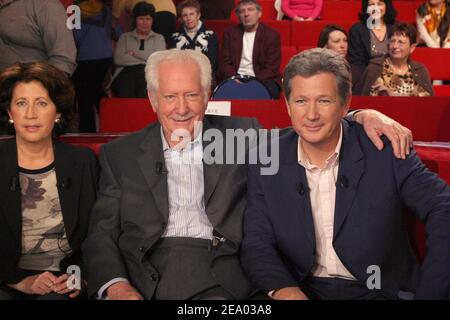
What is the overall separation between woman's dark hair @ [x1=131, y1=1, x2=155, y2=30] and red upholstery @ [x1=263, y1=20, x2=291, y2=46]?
55.0 inches

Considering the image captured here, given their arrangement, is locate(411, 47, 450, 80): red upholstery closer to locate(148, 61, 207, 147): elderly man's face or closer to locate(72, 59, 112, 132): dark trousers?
locate(72, 59, 112, 132): dark trousers

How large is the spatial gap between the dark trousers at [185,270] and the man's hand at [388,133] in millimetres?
560

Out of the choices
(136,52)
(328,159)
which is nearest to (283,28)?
(136,52)

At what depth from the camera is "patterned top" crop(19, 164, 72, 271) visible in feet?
7.04

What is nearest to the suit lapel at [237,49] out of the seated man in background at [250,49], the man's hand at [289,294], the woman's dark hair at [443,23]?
the seated man in background at [250,49]

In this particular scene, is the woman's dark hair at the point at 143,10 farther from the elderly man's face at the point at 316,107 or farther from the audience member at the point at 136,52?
the elderly man's face at the point at 316,107

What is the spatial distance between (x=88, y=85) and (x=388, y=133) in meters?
2.64

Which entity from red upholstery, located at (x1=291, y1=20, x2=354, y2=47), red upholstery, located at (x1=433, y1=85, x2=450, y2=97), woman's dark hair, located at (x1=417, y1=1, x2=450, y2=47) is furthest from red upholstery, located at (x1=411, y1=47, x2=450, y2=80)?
red upholstery, located at (x1=291, y1=20, x2=354, y2=47)

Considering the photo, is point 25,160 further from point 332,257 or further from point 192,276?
point 332,257

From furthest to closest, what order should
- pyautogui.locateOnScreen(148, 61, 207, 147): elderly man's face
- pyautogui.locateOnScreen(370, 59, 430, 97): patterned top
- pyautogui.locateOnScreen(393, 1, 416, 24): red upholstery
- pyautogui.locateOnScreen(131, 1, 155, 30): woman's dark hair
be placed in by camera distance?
pyautogui.locateOnScreen(393, 1, 416, 24): red upholstery → pyautogui.locateOnScreen(131, 1, 155, 30): woman's dark hair → pyautogui.locateOnScreen(370, 59, 430, 97): patterned top → pyautogui.locateOnScreen(148, 61, 207, 147): elderly man's face

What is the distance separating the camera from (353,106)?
3156 millimetres

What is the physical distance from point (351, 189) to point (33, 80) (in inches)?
38.9

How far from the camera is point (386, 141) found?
204 centimetres
